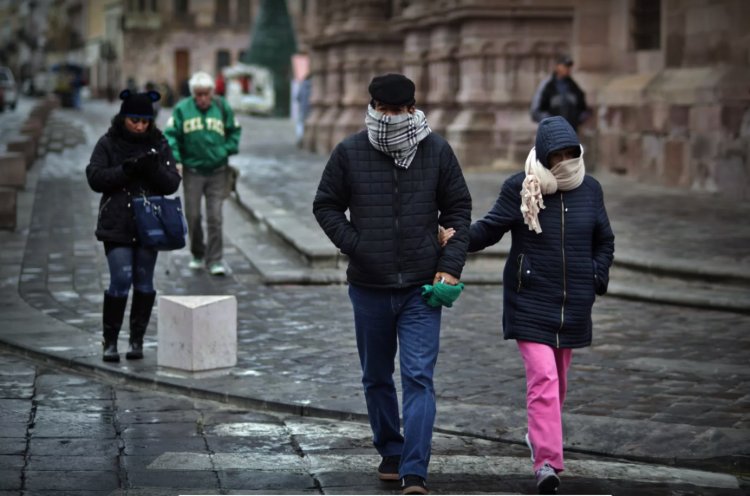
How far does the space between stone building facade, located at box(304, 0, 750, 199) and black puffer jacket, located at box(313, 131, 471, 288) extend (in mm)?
12537

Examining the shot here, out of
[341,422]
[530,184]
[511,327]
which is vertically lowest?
[341,422]

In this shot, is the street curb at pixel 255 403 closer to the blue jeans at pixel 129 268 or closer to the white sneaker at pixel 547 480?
the blue jeans at pixel 129 268

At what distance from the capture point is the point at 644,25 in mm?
22969

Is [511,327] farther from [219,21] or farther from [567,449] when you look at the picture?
[219,21]

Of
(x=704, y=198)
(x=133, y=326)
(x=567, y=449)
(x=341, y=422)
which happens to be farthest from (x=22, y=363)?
(x=704, y=198)

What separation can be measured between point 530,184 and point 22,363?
421 cm

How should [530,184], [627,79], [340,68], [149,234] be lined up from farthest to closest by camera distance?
[340,68] < [627,79] < [149,234] < [530,184]

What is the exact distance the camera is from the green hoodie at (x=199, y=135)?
1323 cm

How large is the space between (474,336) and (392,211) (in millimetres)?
4225

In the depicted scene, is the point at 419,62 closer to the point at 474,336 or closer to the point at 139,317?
the point at 474,336

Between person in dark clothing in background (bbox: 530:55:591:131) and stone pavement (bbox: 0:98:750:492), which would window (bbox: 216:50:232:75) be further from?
person in dark clothing in background (bbox: 530:55:591:131)

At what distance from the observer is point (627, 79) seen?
2236cm

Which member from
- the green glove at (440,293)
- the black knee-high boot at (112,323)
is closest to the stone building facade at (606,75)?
the black knee-high boot at (112,323)

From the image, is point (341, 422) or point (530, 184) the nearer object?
point (530, 184)
